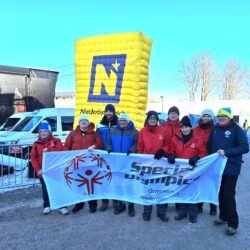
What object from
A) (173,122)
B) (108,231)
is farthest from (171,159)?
(108,231)

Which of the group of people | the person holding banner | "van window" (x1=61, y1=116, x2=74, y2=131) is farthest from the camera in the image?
"van window" (x1=61, y1=116, x2=74, y2=131)

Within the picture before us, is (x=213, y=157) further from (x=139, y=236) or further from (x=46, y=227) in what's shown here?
(x=46, y=227)

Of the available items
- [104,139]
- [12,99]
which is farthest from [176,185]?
[12,99]

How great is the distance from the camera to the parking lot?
12.4ft

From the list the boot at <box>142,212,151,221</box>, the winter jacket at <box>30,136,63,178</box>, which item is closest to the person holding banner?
the boot at <box>142,212,151,221</box>

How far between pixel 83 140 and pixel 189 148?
1873 millimetres

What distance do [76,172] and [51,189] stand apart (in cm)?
52

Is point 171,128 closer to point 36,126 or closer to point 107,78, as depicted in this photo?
point 107,78

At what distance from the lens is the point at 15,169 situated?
709 centimetres

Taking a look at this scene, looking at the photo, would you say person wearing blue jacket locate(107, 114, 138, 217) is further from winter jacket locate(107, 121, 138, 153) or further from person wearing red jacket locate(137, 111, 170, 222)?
person wearing red jacket locate(137, 111, 170, 222)

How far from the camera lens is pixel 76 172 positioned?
4.96m

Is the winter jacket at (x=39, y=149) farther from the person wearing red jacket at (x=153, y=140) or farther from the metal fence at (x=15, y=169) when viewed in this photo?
the metal fence at (x=15, y=169)

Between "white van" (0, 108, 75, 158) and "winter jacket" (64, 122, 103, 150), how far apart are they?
5058 millimetres

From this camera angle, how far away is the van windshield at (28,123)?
33.6ft
